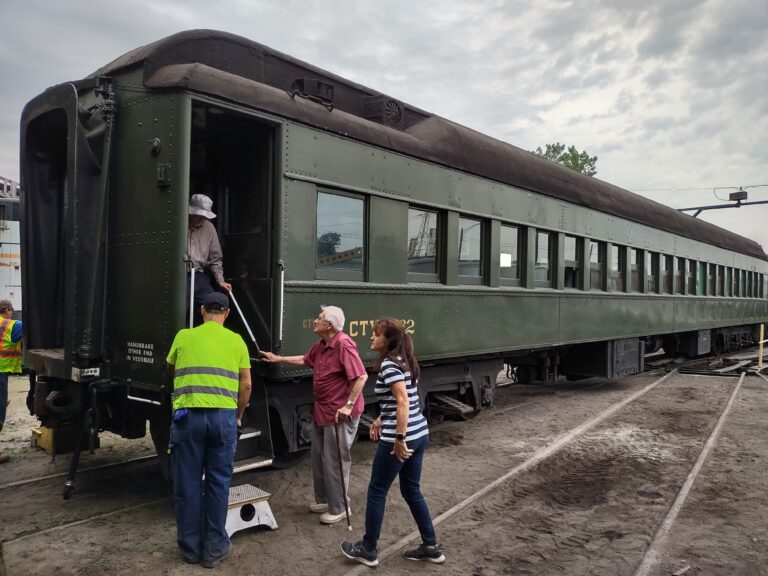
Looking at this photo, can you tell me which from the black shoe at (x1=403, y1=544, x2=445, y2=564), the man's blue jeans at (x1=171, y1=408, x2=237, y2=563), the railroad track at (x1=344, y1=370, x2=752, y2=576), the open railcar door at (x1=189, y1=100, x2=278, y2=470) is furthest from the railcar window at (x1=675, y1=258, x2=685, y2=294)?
the man's blue jeans at (x1=171, y1=408, x2=237, y2=563)

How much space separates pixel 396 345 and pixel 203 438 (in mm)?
1302

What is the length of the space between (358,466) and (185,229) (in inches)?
116

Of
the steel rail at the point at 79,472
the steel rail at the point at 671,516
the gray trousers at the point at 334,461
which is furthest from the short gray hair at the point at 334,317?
the steel rail at the point at 79,472

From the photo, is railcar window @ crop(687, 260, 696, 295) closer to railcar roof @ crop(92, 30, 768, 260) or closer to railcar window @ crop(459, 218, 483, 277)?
railcar roof @ crop(92, 30, 768, 260)

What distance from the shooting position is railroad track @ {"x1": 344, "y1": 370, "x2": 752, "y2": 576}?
422cm

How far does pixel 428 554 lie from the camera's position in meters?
3.93

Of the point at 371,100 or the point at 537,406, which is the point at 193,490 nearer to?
the point at 371,100

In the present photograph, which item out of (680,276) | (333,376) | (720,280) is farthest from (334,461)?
(720,280)

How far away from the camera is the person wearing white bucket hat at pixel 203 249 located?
4.73m

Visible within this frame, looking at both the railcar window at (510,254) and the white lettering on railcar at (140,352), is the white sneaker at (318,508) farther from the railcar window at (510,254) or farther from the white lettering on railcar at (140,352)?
the railcar window at (510,254)

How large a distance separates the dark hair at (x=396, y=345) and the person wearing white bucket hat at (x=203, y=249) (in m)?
1.56

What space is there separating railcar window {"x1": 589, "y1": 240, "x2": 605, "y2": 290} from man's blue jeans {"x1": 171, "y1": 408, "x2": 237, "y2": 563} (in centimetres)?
730

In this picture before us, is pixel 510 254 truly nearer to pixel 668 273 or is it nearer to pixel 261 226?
pixel 261 226

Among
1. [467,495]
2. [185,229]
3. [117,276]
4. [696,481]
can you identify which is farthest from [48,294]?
[696,481]
